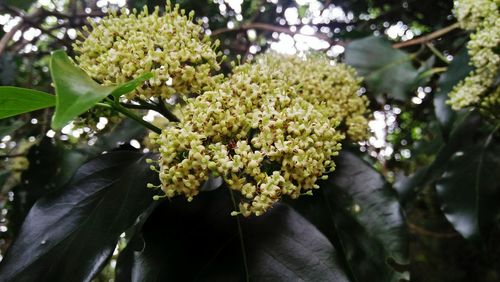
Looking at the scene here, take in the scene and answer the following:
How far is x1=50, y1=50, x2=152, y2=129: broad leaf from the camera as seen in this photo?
2.06ft

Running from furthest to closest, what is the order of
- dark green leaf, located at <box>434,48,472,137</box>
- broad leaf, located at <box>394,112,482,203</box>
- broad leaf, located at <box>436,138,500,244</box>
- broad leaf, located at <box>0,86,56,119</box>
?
broad leaf, located at <box>394,112,482,203</box>
dark green leaf, located at <box>434,48,472,137</box>
broad leaf, located at <box>436,138,500,244</box>
broad leaf, located at <box>0,86,56,119</box>

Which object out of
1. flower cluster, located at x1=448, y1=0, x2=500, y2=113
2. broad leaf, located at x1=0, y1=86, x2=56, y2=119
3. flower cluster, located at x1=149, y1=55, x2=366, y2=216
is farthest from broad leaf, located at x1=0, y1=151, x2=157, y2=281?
flower cluster, located at x1=448, y1=0, x2=500, y2=113

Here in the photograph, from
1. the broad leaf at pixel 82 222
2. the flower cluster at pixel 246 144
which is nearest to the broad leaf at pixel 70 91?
the flower cluster at pixel 246 144

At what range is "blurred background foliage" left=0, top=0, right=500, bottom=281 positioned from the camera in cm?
173

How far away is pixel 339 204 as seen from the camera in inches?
51.5

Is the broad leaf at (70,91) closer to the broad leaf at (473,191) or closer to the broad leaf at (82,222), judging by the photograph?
the broad leaf at (82,222)

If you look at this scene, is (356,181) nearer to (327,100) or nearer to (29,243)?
(327,100)

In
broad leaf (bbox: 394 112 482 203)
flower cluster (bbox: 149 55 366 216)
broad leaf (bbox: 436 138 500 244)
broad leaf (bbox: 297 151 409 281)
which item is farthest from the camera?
broad leaf (bbox: 394 112 482 203)

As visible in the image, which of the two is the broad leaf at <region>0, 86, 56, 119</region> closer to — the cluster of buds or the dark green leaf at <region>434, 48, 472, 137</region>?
the cluster of buds

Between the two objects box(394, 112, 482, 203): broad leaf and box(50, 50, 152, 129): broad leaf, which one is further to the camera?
box(394, 112, 482, 203): broad leaf

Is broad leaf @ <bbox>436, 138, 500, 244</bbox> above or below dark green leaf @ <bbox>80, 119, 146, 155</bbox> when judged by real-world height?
below

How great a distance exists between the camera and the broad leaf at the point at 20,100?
77 cm

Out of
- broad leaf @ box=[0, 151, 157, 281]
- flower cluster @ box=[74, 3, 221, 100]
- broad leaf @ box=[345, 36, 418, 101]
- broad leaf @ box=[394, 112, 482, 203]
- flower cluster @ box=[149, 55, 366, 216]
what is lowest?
broad leaf @ box=[394, 112, 482, 203]

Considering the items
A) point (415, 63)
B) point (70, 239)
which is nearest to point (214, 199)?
point (70, 239)
